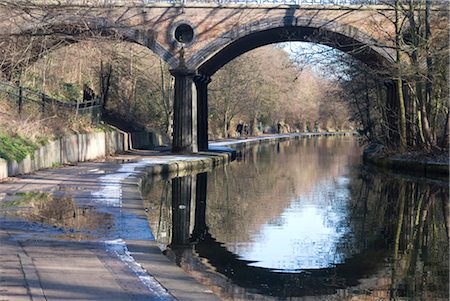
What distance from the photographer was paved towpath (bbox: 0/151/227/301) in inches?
283

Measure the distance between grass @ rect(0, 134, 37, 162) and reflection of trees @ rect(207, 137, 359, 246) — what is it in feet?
18.3

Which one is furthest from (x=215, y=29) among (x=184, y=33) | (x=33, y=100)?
(x=33, y=100)

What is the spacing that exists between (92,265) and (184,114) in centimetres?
2692

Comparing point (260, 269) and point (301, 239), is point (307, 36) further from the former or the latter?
point (260, 269)

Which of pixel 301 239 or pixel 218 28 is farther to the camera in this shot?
pixel 218 28

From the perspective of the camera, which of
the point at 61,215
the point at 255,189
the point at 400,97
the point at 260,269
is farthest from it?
the point at 400,97

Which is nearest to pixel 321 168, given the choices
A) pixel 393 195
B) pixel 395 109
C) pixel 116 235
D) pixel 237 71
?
pixel 395 109

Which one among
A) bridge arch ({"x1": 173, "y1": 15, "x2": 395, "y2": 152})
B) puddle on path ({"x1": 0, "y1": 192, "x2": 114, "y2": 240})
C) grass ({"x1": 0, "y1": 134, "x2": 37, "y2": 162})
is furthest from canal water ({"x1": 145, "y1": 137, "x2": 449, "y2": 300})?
bridge arch ({"x1": 173, "y1": 15, "x2": 395, "y2": 152})

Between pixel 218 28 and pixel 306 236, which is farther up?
pixel 218 28

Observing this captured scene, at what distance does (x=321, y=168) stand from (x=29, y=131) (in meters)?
15.1

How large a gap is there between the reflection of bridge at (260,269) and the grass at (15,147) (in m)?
6.93

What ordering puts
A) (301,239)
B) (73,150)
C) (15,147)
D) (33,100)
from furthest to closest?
(73,150)
(33,100)
(15,147)
(301,239)

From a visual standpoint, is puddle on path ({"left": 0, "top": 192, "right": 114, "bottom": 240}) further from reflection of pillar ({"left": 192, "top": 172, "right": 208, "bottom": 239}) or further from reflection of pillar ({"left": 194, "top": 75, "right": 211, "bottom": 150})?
reflection of pillar ({"left": 194, "top": 75, "right": 211, "bottom": 150})

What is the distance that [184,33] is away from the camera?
3541 centimetres
